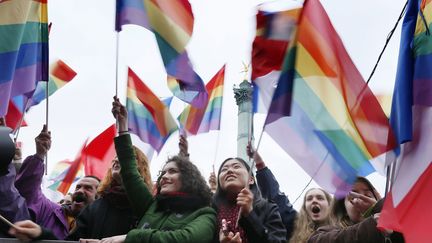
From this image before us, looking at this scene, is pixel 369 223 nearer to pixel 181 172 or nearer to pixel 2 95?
pixel 181 172

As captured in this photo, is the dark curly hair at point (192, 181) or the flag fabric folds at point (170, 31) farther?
the flag fabric folds at point (170, 31)

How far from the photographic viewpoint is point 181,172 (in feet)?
15.4

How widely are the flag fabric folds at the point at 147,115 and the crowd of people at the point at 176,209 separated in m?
1.71

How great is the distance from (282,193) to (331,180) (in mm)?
1251

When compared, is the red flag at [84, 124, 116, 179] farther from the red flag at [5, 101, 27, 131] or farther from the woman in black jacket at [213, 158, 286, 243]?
the woman in black jacket at [213, 158, 286, 243]

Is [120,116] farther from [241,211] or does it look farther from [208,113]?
[208,113]

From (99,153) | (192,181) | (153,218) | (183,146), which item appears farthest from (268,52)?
(99,153)

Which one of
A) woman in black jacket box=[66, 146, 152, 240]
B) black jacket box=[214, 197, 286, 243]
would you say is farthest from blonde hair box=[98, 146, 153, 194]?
black jacket box=[214, 197, 286, 243]

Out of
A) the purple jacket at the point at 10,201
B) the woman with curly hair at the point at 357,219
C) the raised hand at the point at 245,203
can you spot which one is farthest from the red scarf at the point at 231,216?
the purple jacket at the point at 10,201

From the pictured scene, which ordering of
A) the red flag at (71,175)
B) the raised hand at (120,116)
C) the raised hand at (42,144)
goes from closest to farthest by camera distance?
the raised hand at (120,116) < the raised hand at (42,144) < the red flag at (71,175)

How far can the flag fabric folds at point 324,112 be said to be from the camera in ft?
15.1

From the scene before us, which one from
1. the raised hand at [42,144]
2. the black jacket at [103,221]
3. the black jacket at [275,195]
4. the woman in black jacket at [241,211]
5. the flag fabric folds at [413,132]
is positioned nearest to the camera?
the flag fabric folds at [413,132]

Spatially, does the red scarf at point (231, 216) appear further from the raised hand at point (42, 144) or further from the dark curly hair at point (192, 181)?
the raised hand at point (42, 144)

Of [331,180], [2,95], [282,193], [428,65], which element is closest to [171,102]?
[282,193]
